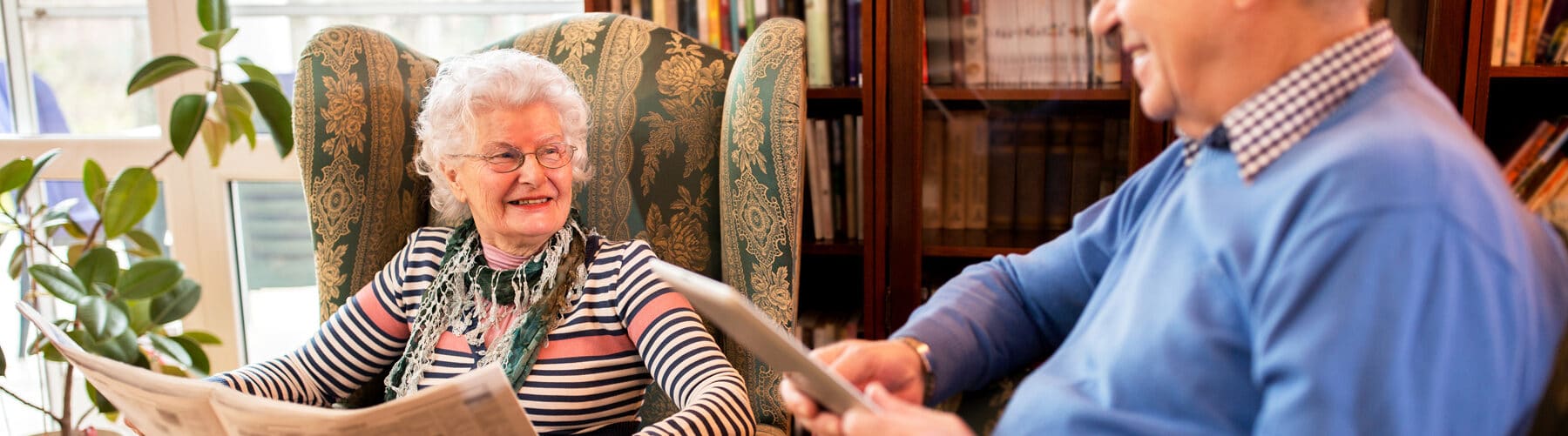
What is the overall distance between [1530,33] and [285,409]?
1.90m

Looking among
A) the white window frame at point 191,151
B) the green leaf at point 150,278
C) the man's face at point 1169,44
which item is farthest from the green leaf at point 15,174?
the man's face at point 1169,44

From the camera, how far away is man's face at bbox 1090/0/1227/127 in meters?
0.71

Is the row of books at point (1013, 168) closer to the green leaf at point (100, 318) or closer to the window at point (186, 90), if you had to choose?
the window at point (186, 90)

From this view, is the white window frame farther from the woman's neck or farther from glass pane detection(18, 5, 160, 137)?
the woman's neck

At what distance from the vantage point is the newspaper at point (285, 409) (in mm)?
941

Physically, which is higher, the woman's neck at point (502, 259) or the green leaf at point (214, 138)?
the green leaf at point (214, 138)

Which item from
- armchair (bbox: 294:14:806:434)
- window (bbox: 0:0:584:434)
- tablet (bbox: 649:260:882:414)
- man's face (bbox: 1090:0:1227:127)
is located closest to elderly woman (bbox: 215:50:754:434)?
armchair (bbox: 294:14:806:434)

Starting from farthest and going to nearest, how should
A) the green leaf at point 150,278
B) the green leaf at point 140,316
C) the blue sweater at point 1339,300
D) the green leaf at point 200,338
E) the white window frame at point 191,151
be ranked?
1. the white window frame at point 191,151
2. the green leaf at point 200,338
3. the green leaf at point 140,316
4. the green leaf at point 150,278
5. the blue sweater at point 1339,300

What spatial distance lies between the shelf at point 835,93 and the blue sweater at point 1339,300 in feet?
4.05

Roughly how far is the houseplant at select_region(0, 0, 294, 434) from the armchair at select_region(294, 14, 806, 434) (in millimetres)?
378

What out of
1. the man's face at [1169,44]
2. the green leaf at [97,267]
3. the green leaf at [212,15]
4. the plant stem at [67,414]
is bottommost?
the plant stem at [67,414]

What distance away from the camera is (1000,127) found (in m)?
2.05

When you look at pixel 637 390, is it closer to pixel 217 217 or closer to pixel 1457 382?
pixel 1457 382

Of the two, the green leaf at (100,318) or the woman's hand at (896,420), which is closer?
the woman's hand at (896,420)
